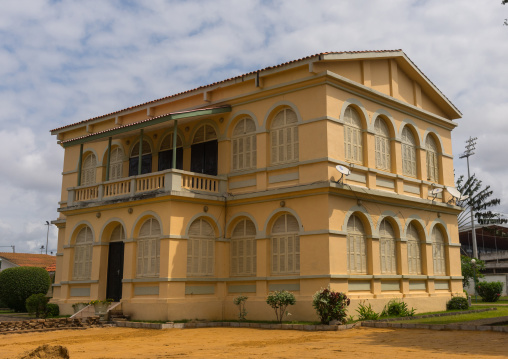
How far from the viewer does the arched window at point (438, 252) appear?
2488 cm

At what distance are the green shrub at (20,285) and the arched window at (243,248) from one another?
589 inches

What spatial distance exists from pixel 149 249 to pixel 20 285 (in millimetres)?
13690

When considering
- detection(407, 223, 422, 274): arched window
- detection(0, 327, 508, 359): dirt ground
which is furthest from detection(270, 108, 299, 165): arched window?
detection(0, 327, 508, 359): dirt ground

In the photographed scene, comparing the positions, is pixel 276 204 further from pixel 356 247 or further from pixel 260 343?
pixel 260 343

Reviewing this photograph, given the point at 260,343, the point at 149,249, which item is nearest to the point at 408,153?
the point at 149,249

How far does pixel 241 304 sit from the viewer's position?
846 inches

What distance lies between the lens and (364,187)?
21594mm

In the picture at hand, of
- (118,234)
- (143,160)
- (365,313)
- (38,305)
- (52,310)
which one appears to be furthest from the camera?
(143,160)

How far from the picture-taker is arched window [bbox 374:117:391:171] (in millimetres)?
22875

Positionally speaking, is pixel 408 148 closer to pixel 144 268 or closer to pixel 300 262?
pixel 300 262

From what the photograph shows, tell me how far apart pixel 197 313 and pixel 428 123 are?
13903 millimetres

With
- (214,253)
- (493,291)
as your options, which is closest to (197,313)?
(214,253)

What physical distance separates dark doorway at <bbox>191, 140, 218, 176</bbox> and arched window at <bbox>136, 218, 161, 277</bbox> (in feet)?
A: 11.7

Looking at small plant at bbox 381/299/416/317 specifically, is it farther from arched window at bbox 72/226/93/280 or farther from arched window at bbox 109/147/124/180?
arched window at bbox 109/147/124/180
